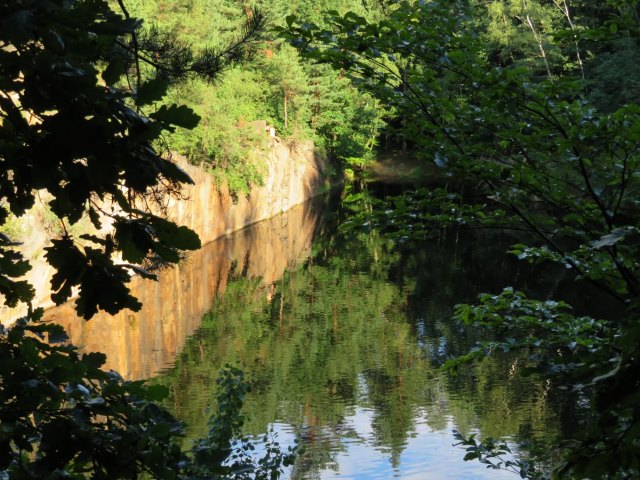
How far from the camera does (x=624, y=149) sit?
12.3 ft

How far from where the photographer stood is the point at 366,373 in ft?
49.7

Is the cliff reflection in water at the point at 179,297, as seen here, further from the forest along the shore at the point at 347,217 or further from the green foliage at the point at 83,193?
the green foliage at the point at 83,193

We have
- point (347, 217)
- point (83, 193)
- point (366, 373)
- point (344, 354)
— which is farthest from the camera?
point (344, 354)

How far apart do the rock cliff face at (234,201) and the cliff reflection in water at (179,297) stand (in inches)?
22.4

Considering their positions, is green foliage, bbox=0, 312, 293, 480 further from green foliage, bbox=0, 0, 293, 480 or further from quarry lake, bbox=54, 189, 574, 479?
quarry lake, bbox=54, 189, 574, 479

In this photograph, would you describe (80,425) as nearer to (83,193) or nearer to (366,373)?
(83,193)

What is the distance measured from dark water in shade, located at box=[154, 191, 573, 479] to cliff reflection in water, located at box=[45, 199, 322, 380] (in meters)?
0.45

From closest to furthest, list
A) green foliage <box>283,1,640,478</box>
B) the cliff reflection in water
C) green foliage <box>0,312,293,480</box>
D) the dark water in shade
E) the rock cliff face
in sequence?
green foliage <box>0,312,293,480</box> < green foliage <box>283,1,640,478</box> < the dark water in shade < the cliff reflection in water < the rock cliff face

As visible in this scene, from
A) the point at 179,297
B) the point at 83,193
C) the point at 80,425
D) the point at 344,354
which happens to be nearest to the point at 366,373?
the point at 344,354

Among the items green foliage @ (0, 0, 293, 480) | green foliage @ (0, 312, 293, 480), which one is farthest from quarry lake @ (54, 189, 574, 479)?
green foliage @ (0, 0, 293, 480)

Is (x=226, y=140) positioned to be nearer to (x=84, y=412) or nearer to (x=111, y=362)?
(x=111, y=362)

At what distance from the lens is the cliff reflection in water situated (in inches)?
638

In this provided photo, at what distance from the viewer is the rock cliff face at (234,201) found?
16.7 meters

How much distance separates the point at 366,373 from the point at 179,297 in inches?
Answer: 297
